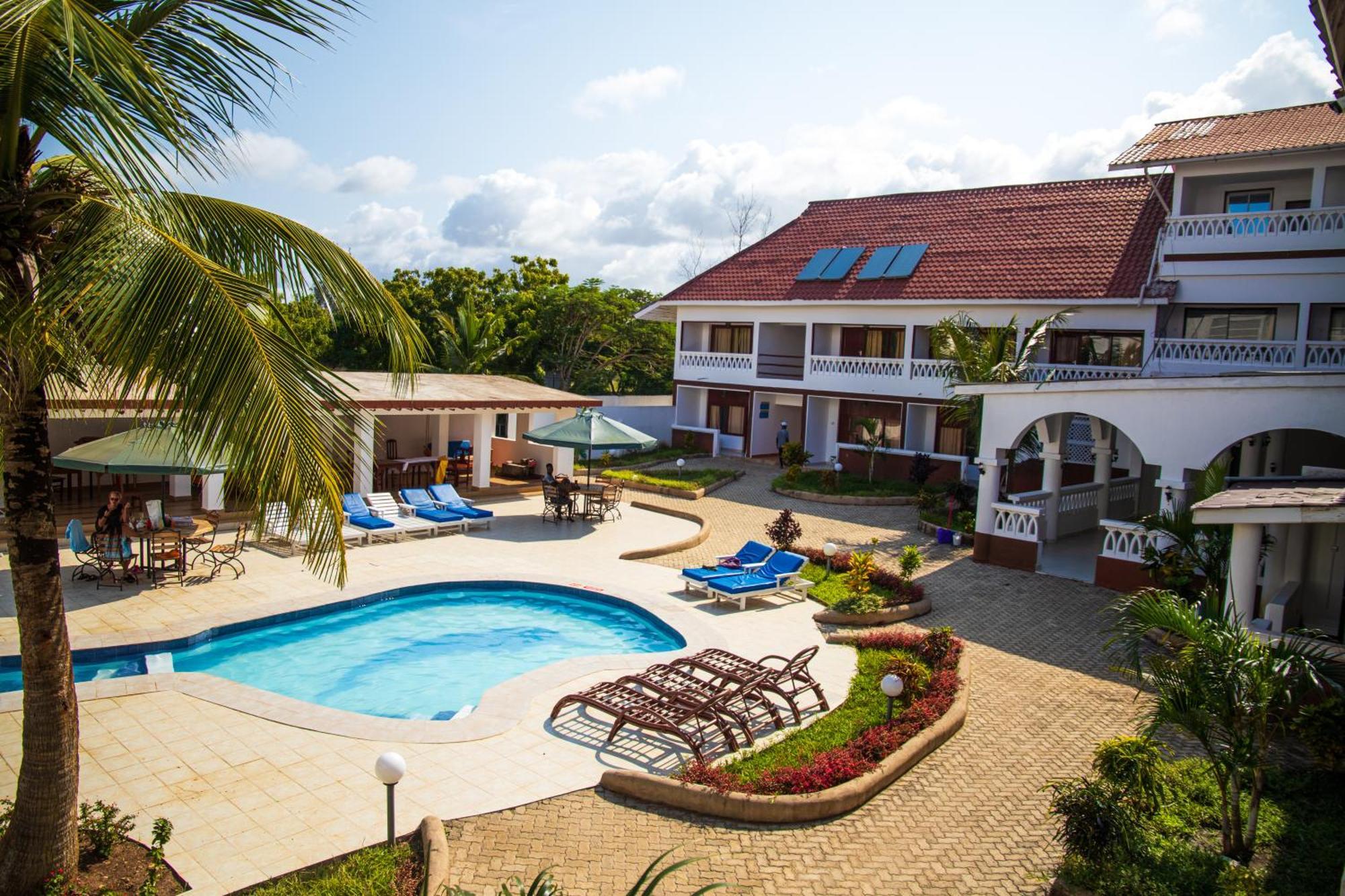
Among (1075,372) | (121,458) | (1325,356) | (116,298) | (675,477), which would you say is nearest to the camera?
(116,298)

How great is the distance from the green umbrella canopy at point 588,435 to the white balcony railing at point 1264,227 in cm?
1564

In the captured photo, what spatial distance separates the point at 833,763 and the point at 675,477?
19.8m

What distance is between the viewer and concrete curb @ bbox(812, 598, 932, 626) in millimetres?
15477

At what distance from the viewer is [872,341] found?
107 feet

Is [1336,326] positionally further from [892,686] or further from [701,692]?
[701,692]

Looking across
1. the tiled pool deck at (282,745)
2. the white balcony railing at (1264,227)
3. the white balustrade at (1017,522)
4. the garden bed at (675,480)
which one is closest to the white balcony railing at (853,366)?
the garden bed at (675,480)

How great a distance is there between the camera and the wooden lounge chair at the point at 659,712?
10.1 m

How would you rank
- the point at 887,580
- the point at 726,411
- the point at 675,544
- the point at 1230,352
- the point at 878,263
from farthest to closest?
the point at 726,411
the point at 878,263
the point at 1230,352
the point at 675,544
the point at 887,580

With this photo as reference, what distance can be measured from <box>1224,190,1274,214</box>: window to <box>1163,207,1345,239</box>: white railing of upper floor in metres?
0.42

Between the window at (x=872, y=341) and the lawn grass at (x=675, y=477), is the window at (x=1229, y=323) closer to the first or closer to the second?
the window at (x=872, y=341)

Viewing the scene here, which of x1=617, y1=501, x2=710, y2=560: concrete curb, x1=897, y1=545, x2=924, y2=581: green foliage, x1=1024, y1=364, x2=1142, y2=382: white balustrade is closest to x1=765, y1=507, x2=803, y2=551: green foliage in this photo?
x1=617, y1=501, x2=710, y2=560: concrete curb

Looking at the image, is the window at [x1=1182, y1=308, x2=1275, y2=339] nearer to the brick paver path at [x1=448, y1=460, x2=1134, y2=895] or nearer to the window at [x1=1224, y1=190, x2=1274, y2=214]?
the window at [x1=1224, y1=190, x2=1274, y2=214]

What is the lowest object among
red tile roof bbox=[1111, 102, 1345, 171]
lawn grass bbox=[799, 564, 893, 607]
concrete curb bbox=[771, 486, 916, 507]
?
lawn grass bbox=[799, 564, 893, 607]

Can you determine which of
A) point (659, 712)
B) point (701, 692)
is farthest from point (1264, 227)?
point (659, 712)
